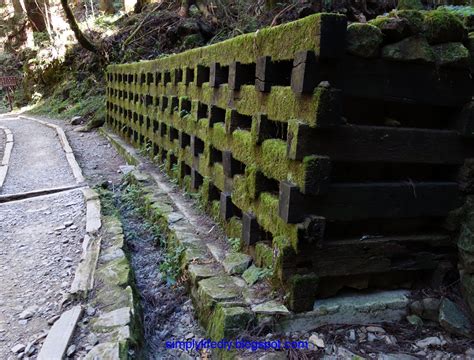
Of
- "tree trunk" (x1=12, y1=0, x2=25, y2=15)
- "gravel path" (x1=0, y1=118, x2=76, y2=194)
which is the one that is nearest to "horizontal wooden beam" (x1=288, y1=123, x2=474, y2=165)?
"gravel path" (x1=0, y1=118, x2=76, y2=194)

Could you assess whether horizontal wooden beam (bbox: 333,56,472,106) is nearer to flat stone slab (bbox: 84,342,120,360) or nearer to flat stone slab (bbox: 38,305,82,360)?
flat stone slab (bbox: 84,342,120,360)

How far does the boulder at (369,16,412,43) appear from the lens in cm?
256

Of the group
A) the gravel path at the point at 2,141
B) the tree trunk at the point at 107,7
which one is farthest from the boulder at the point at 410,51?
the tree trunk at the point at 107,7

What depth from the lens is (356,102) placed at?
109 inches

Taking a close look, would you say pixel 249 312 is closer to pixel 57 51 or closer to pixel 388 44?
pixel 388 44

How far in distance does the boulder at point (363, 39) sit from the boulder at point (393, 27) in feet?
0.19

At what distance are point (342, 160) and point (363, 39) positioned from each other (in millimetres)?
742

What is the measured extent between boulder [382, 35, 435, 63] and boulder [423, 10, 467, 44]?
6 cm

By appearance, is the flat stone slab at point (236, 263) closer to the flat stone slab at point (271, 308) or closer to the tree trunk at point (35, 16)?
the flat stone slab at point (271, 308)

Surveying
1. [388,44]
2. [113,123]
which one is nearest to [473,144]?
[388,44]

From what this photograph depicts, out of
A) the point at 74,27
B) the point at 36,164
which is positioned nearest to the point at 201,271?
the point at 36,164

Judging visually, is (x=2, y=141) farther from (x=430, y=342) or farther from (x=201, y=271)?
(x=430, y=342)

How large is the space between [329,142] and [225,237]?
69.4 inches

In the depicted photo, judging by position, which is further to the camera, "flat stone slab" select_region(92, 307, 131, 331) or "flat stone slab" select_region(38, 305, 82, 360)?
"flat stone slab" select_region(92, 307, 131, 331)
